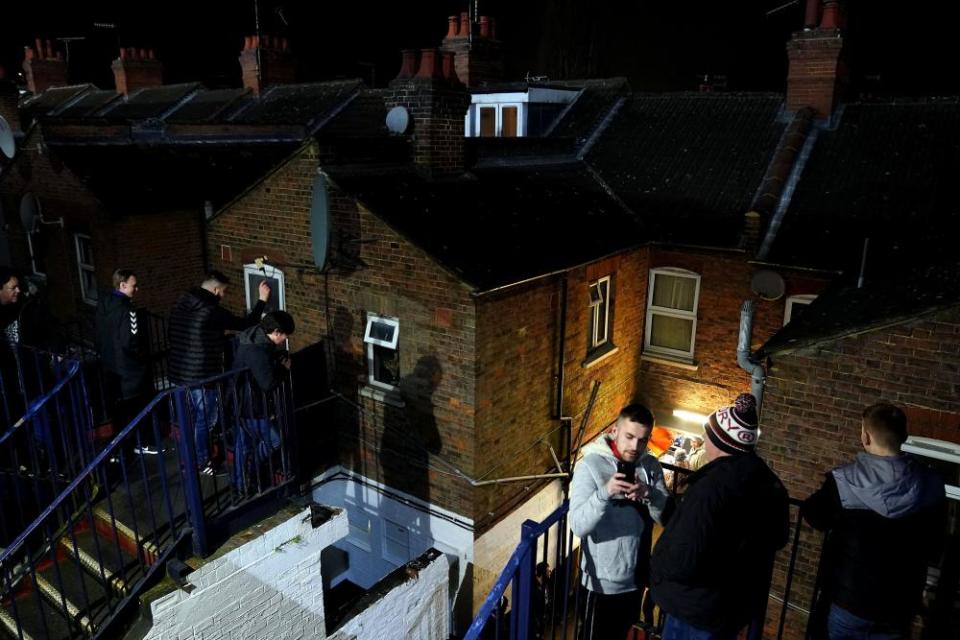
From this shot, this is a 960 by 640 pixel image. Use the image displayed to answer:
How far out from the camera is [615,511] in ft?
12.9

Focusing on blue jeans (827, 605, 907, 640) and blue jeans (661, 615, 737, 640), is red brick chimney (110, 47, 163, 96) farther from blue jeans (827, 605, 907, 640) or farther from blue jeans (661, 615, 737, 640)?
blue jeans (827, 605, 907, 640)

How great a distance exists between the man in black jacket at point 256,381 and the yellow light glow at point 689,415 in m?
8.86

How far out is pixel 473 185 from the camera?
10.5m

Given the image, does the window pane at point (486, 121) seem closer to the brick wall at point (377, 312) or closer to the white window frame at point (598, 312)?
the white window frame at point (598, 312)

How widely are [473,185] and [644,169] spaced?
5.04 metres

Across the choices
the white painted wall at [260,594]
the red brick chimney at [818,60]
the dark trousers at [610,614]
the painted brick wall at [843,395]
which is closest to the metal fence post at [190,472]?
the white painted wall at [260,594]

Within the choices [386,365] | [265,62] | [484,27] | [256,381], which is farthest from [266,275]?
[265,62]

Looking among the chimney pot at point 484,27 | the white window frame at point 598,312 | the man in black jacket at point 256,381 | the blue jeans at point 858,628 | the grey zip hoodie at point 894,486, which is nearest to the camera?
the grey zip hoodie at point 894,486

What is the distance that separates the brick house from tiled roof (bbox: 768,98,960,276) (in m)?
2.58

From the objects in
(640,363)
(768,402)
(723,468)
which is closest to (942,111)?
(640,363)

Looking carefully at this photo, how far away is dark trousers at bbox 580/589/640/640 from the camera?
416 cm

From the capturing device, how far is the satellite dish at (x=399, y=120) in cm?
981

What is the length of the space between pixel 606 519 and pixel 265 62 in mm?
20998

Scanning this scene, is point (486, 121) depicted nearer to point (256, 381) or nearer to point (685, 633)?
point (256, 381)
